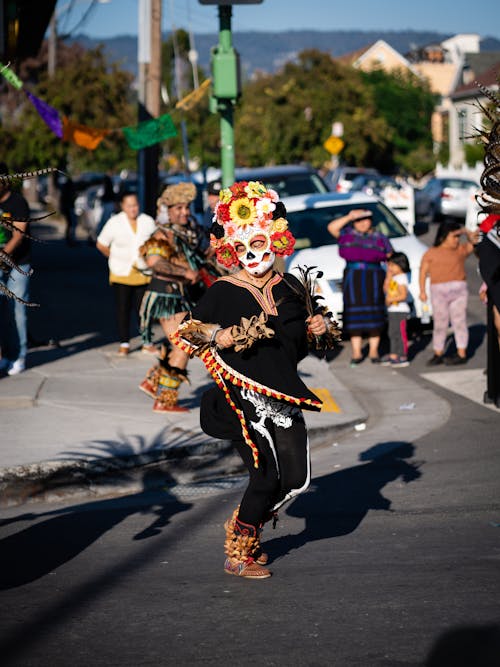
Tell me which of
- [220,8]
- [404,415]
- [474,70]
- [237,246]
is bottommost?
[404,415]

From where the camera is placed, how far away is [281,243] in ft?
20.2

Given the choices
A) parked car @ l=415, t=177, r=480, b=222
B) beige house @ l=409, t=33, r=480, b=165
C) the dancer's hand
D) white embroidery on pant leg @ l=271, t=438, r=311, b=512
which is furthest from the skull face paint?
beige house @ l=409, t=33, r=480, b=165

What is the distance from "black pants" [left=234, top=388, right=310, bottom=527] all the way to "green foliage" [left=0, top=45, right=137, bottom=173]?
32557mm

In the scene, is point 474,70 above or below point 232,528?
above

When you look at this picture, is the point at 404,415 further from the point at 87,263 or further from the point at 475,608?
the point at 87,263

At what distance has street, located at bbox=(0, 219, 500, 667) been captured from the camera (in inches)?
198

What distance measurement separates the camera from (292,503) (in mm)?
7688

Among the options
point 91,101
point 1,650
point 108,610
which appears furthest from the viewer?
point 91,101

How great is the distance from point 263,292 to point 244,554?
1.34 metres

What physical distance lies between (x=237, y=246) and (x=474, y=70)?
257 feet

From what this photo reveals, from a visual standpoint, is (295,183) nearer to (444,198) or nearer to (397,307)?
(397,307)

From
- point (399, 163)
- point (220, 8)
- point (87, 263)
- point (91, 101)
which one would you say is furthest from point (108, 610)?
point (399, 163)

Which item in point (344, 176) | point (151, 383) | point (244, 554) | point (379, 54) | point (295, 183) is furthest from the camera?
point (379, 54)

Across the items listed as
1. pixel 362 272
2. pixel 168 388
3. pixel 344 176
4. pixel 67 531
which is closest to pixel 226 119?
pixel 362 272
